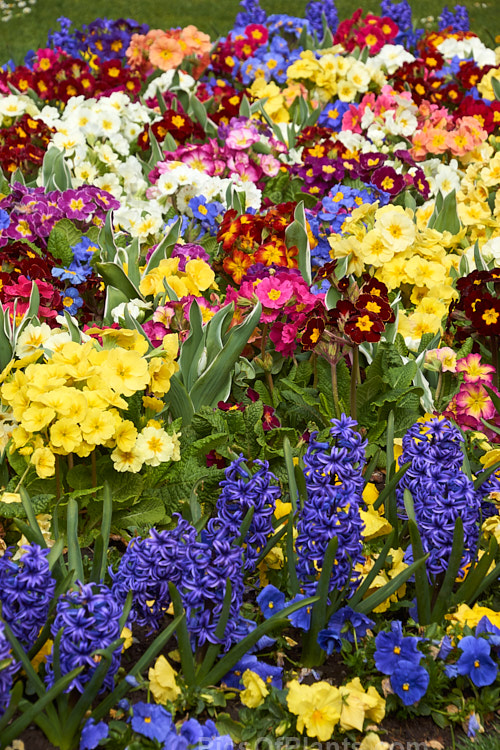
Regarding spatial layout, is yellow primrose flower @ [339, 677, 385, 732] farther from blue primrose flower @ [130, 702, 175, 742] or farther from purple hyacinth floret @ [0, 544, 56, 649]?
purple hyacinth floret @ [0, 544, 56, 649]

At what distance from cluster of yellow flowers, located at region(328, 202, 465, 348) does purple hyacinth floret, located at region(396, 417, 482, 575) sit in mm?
1059

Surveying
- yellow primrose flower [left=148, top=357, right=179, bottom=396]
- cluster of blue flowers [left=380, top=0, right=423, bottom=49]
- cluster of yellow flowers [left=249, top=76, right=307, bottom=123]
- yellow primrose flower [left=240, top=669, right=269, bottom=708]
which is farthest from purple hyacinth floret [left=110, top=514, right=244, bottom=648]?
cluster of blue flowers [left=380, top=0, right=423, bottom=49]

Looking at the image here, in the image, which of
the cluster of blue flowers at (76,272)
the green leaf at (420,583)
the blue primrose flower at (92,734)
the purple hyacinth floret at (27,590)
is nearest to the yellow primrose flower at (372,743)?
the green leaf at (420,583)

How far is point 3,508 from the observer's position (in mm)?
2256

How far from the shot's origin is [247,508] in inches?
77.2

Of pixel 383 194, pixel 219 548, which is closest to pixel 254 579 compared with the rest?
pixel 219 548

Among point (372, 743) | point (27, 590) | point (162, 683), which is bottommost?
point (372, 743)

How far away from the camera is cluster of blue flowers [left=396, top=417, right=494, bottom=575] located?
1945 mm

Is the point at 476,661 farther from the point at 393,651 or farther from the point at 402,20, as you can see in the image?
the point at 402,20

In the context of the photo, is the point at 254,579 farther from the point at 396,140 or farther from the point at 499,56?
the point at 499,56

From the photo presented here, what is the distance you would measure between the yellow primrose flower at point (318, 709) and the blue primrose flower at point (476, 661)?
318mm

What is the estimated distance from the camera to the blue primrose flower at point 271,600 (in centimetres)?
200

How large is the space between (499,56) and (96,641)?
18.4 feet

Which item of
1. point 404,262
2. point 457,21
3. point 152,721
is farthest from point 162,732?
point 457,21
